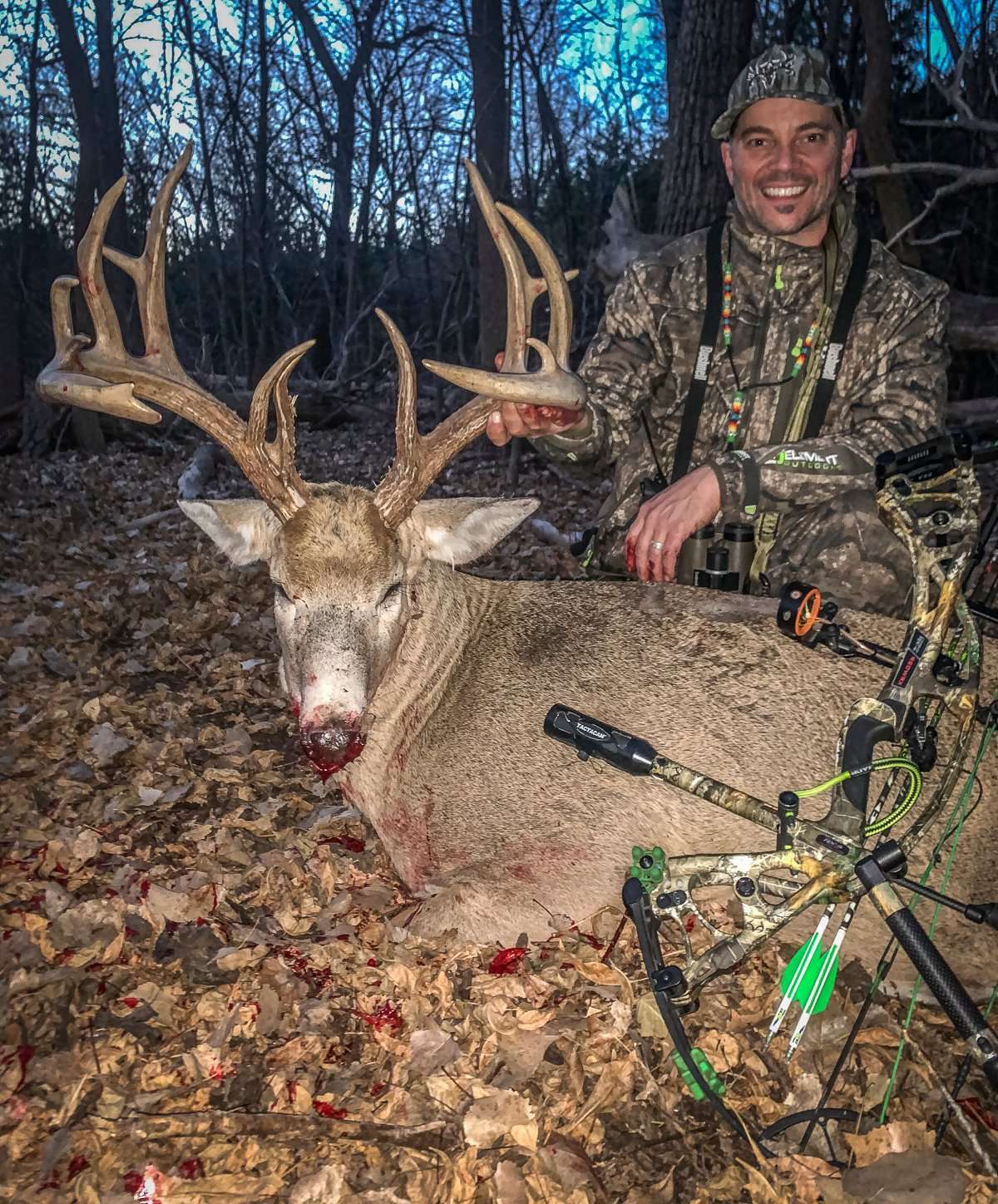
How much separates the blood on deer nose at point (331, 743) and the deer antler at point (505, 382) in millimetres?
872

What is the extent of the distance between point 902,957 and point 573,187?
15167 mm

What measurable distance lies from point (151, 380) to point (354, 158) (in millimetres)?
14262

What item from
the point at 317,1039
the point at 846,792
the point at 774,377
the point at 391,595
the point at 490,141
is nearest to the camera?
the point at 846,792

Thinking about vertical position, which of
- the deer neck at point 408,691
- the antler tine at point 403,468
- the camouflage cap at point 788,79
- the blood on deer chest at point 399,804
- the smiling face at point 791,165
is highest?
the camouflage cap at point 788,79

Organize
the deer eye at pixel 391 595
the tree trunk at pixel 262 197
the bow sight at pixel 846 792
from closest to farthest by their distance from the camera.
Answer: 1. the bow sight at pixel 846 792
2. the deer eye at pixel 391 595
3. the tree trunk at pixel 262 197

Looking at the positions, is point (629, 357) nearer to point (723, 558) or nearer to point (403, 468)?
point (723, 558)

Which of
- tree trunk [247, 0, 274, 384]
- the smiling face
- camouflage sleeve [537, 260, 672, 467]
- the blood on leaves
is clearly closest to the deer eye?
the blood on leaves

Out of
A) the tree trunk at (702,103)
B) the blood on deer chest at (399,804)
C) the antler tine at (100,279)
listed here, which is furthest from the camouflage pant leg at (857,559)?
the tree trunk at (702,103)

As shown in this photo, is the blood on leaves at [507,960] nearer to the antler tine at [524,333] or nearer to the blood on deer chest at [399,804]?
the blood on deer chest at [399,804]

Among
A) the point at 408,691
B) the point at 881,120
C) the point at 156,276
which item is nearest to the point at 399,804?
the point at 408,691

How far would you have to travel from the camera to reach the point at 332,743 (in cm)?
309

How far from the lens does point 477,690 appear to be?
3.66 m

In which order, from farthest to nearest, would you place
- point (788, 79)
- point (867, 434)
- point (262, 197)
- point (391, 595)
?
point (262, 197) → point (788, 79) → point (867, 434) → point (391, 595)

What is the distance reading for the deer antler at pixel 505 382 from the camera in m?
3.40
